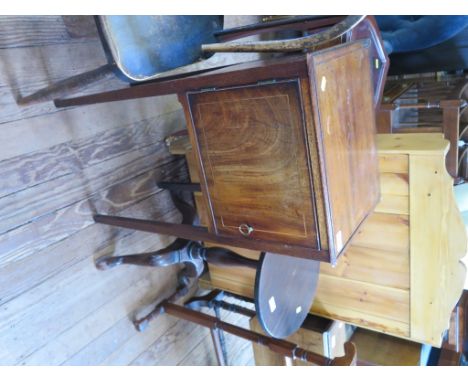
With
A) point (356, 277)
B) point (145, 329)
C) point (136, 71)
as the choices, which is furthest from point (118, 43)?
point (145, 329)

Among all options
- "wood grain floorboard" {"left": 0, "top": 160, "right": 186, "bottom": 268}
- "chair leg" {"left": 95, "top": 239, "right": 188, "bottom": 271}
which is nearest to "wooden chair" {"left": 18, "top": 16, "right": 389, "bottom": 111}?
"wood grain floorboard" {"left": 0, "top": 160, "right": 186, "bottom": 268}

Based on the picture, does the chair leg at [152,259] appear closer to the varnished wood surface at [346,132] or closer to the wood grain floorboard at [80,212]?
the wood grain floorboard at [80,212]

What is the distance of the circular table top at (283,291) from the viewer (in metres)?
1.04

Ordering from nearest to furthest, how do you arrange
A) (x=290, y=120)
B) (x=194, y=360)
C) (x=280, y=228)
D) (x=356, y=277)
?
(x=290, y=120), (x=280, y=228), (x=356, y=277), (x=194, y=360)

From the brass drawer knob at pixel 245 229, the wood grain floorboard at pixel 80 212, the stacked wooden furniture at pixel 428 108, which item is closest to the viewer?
the brass drawer knob at pixel 245 229

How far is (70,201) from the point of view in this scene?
120cm

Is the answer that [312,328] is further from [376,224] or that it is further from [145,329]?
[145,329]

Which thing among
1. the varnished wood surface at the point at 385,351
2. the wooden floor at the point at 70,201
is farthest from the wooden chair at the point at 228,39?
the varnished wood surface at the point at 385,351

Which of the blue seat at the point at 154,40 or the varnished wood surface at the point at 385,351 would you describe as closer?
the blue seat at the point at 154,40

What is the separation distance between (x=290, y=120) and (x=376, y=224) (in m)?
0.62

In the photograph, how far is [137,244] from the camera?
1.45m

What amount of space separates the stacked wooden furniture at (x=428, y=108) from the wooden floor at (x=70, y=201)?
1.17 metres
